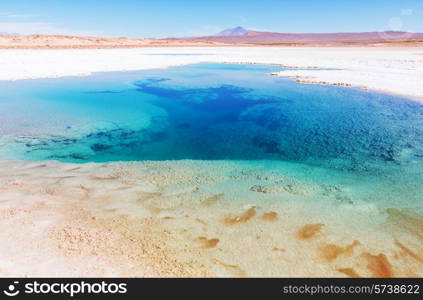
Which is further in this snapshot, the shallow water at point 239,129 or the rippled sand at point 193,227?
the shallow water at point 239,129

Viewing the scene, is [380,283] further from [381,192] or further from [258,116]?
[258,116]

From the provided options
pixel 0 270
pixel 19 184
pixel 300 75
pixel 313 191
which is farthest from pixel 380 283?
pixel 300 75

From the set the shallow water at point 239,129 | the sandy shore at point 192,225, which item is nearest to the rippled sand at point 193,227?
the sandy shore at point 192,225

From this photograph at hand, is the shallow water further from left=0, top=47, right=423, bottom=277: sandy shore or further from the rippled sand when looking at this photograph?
the rippled sand

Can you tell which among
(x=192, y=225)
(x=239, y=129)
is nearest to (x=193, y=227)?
(x=192, y=225)

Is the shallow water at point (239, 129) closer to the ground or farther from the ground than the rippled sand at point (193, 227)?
farther from the ground

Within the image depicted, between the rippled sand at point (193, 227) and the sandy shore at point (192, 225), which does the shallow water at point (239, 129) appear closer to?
the sandy shore at point (192, 225)

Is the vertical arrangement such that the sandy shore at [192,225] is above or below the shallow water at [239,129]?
below

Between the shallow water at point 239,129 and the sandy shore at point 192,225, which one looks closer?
the sandy shore at point 192,225
